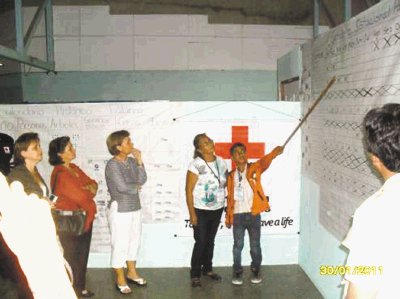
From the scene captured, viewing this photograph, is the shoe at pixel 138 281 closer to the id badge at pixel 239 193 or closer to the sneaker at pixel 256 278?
the sneaker at pixel 256 278

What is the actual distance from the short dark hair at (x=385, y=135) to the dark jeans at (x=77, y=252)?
214 cm

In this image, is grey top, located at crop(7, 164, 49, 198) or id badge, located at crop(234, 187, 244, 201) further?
id badge, located at crop(234, 187, 244, 201)

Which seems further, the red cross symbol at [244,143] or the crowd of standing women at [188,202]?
the red cross symbol at [244,143]

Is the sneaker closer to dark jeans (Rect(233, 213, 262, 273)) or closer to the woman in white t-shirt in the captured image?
dark jeans (Rect(233, 213, 262, 273))

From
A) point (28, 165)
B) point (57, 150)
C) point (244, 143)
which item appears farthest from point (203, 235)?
point (28, 165)

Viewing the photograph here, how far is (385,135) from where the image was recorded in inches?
44.2

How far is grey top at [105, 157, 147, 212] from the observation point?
290 centimetres

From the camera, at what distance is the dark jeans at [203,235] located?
10.0 feet

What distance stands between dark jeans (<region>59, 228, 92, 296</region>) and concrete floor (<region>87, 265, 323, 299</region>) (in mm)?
260

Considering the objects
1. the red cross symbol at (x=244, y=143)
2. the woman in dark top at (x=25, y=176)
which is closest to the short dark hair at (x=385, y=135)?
the woman in dark top at (x=25, y=176)

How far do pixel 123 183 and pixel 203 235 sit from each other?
75 cm

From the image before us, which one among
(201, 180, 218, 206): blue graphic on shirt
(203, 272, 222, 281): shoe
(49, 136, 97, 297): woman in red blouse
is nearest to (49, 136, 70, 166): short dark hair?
(49, 136, 97, 297): woman in red blouse

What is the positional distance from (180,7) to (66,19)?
1.30m

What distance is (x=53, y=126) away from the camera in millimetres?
3438
